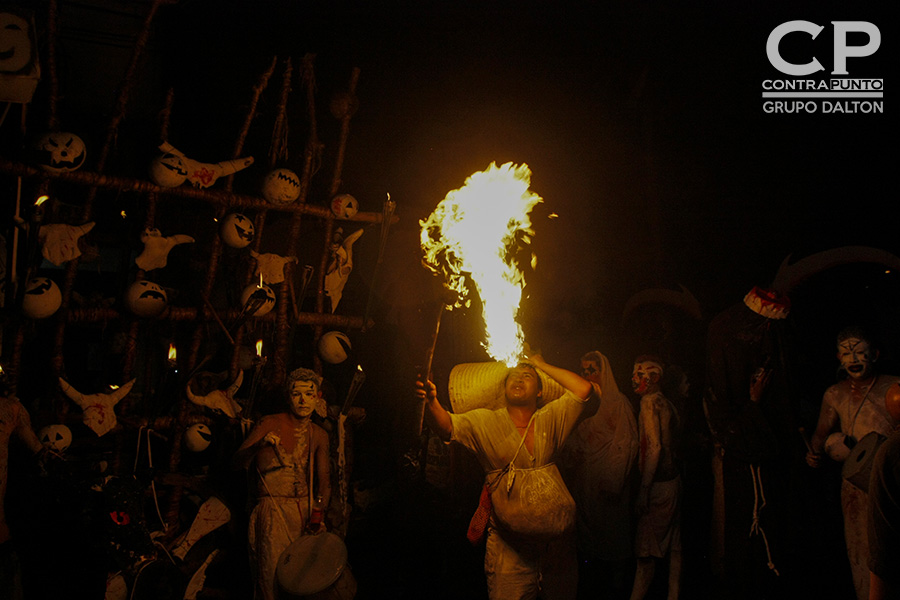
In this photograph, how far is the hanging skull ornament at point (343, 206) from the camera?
612cm

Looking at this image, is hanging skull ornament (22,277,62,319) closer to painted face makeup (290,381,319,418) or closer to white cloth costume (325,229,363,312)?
painted face makeup (290,381,319,418)

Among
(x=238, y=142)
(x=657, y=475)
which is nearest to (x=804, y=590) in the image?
(x=657, y=475)

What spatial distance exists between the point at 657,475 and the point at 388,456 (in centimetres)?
285

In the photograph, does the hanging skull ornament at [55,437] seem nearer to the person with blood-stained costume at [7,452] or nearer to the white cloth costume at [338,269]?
the person with blood-stained costume at [7,452]

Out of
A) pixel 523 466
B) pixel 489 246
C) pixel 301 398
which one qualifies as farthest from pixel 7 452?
pixel 489 246

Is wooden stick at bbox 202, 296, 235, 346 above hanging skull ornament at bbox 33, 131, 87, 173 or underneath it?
underneath

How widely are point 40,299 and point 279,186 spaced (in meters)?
2.23

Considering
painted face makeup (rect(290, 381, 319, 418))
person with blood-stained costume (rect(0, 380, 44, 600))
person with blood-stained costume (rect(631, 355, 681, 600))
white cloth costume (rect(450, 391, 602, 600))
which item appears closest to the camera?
person with blood-stained costume (rect(0, 380, 44, 600))

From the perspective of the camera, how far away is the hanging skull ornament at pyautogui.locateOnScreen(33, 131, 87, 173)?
16.0ft

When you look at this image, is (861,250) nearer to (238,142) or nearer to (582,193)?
(582,193)

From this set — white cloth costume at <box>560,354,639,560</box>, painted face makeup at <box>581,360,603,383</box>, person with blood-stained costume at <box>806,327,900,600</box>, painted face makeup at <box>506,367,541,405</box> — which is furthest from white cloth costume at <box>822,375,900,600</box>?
painted face makeup at <box>506,367,541,405</box>

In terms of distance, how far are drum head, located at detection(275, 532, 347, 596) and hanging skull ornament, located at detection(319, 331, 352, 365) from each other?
1741 mm

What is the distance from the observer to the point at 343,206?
6117mm

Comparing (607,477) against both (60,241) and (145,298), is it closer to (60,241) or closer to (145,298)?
(145,298)
